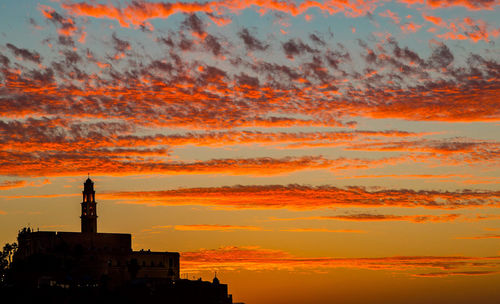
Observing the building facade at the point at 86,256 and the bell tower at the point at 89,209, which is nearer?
the building facade at the point at 86,256

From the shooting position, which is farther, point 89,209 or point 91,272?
point 89,209

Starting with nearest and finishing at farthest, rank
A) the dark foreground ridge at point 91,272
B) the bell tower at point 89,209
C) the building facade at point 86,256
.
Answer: the dark foreground ridge at point 91,272 → the building facade at point 86,256 → the bell tower at point 89,209

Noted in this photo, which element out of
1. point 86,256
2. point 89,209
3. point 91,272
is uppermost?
point 89,209

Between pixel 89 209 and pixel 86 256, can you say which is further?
pixel 89 209

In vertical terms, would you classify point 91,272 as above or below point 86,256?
below

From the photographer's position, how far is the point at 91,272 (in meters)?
146

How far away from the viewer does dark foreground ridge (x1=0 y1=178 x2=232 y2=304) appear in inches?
5084

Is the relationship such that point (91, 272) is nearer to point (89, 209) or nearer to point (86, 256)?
point (86, 256)

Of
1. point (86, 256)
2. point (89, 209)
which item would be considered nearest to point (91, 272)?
point (86, 256)

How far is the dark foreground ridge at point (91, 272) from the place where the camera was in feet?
424

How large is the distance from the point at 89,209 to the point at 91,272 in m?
12.3

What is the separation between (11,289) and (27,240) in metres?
23.8

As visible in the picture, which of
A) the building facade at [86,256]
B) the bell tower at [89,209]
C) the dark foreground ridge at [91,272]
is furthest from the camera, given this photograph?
the bell tower at [89,209]

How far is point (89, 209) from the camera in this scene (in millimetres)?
151375
